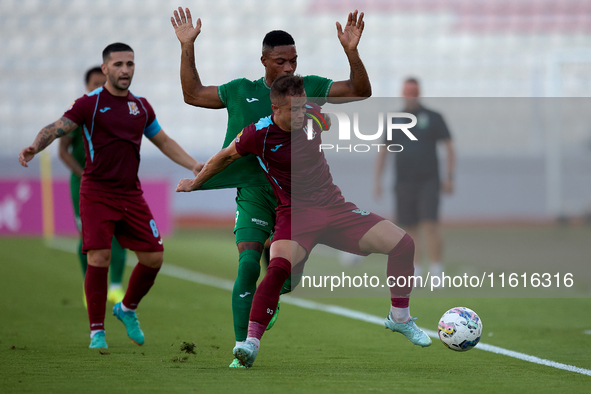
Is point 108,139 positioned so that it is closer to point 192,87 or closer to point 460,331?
point 192,87

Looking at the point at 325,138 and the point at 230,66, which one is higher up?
the point at 230,66

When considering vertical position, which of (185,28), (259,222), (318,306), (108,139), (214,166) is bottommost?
(318,306)

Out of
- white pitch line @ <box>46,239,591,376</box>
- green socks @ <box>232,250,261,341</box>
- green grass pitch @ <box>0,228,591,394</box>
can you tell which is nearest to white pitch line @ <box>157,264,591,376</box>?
white pitch line @ <box>46,239,591,376</box>

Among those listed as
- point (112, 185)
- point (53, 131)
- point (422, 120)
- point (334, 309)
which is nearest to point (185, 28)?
point (53, 131)

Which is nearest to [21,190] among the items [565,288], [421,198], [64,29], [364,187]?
[64,29]

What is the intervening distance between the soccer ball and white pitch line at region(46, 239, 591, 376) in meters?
0.39

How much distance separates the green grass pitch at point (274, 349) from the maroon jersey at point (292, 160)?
3.23 feet

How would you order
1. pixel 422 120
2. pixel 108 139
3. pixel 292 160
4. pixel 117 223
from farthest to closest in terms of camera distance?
pixel 422 120, pixel 117 223, pixel 108 139, pixel 292 160

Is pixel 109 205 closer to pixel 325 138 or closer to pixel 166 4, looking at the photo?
pixel 325 138

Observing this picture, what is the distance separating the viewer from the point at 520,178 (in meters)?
18.8

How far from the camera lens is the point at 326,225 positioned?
15.5ft

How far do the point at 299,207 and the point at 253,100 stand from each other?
0.79 m

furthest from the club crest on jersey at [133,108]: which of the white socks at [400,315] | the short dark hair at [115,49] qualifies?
the white socks at [400,315]

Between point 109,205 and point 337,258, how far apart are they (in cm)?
741
